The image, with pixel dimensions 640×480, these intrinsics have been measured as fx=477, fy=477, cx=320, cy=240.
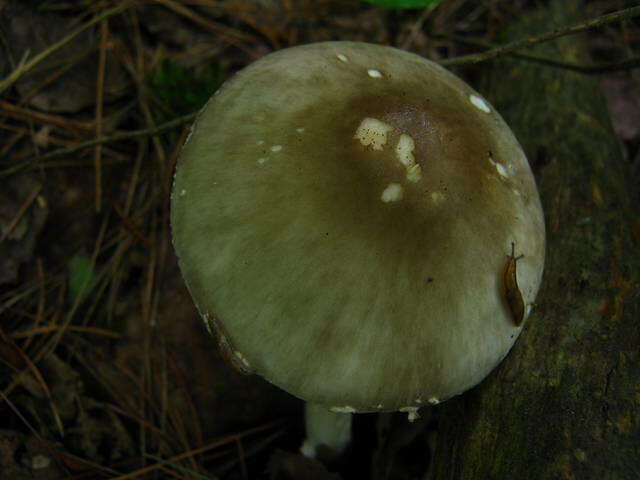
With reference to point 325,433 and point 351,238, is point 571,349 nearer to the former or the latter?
point 351,238

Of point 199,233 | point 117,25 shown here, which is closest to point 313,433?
point 199,233

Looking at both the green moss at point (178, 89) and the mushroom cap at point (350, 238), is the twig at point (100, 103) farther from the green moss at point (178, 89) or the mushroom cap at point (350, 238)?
the mushroom cap at point (350, 238)

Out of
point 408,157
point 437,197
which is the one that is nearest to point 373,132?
point 408,157

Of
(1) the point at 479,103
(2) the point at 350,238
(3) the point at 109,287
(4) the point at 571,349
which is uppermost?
(1) the point at 479,103

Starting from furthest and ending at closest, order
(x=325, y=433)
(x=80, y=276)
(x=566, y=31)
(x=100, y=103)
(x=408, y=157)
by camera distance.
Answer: (x=100, y=103) → (x=80, y=276) → (x=325, y=433) → (x=566, y=31) → (x=408, y=157)

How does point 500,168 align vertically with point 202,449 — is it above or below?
above

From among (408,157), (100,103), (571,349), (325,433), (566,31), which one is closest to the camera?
(408,157)

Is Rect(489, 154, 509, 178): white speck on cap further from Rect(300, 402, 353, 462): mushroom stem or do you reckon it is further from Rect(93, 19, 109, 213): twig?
Rect(93, 19, 109, 213): twig
